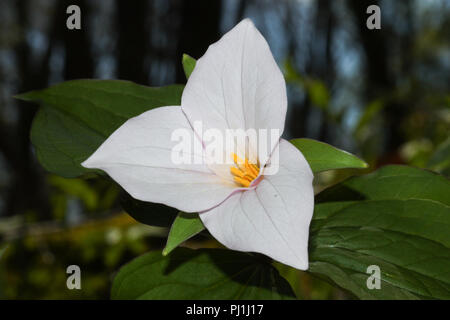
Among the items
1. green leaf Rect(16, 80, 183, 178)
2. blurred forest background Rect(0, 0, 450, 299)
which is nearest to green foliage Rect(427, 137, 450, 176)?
blurred forest background Rect(0, 0, 450, 299)

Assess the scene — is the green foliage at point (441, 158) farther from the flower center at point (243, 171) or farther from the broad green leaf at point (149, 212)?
the broad green leaf at point (149, 212)

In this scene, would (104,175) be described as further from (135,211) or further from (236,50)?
(236,50)

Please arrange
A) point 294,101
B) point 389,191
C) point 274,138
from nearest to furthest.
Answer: point 274,138 → point 389,191 → point 294,101

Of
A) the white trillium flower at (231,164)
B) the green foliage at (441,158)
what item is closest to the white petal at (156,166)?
the white trillium flower at (231,164)

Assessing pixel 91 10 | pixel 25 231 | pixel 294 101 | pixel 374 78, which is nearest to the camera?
pixel 25 231

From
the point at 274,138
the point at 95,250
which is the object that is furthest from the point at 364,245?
the point at 95,250
